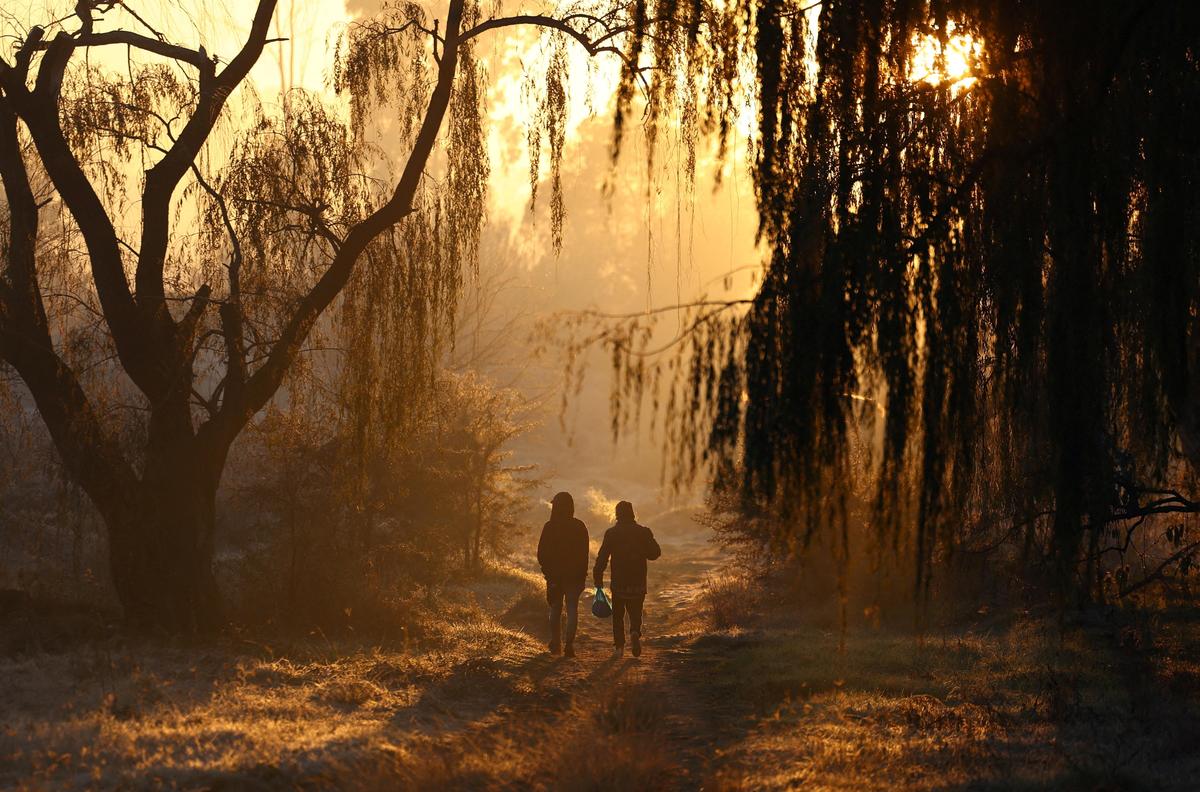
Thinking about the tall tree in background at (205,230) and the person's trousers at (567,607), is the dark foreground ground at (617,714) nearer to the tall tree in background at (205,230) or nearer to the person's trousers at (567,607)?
the person's trousers at (567,607)

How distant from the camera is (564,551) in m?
14.4

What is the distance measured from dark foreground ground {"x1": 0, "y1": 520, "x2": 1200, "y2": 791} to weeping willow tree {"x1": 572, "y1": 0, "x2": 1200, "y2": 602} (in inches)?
68.2

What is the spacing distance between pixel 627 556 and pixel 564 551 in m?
0.80

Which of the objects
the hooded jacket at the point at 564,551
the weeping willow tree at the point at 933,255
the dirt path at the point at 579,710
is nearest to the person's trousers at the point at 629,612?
the dirt path at the point at 579,710

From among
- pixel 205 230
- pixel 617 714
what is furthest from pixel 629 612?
pixel 205 230

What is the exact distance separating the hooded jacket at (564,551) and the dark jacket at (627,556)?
0.86 feet

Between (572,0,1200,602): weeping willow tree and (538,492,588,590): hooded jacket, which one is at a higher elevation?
(572,0,1200,602): weeping willow tree

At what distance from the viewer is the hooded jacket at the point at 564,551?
1436 centimetres

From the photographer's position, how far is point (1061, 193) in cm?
607

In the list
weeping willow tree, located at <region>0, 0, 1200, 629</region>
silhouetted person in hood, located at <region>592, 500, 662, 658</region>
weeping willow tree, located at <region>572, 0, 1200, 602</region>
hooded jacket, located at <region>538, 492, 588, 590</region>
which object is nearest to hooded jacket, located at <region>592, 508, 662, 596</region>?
silhouetted person in hood, located at <region>592, 500, 662, 658</region>

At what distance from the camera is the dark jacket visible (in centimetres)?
1441

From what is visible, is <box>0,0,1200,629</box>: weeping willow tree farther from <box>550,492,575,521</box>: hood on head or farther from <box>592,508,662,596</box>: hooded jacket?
<box>550,492,575,521</box>: hood on head

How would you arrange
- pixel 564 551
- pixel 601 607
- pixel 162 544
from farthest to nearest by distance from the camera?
pixel 601 607 < pixel 564 551 < pixel 162 544

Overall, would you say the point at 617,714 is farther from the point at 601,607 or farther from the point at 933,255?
the point at 933,255
